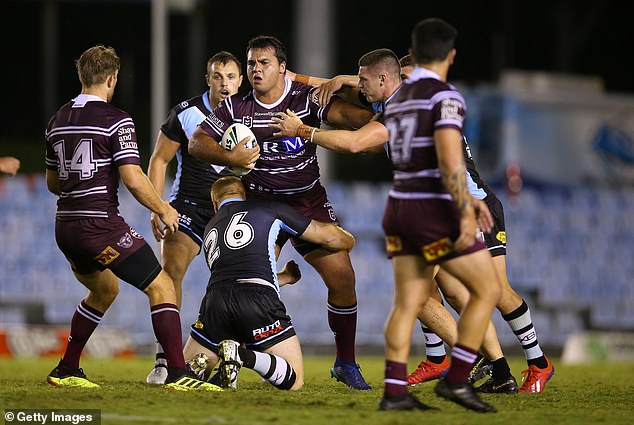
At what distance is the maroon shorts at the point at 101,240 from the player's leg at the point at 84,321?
415 mm

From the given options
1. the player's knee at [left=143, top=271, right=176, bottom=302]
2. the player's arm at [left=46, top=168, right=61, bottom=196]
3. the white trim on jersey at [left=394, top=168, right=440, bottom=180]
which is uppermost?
the white trim on jersey at [left=394, top=168, right=440, bottom=180]

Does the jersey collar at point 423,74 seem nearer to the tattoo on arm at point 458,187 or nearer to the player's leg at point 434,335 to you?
the tattoo on arm at point 458,187

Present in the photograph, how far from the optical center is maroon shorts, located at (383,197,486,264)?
21.6 feet

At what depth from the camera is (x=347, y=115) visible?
8.69 m

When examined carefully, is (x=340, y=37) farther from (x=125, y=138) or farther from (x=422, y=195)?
(x=422, y=195)

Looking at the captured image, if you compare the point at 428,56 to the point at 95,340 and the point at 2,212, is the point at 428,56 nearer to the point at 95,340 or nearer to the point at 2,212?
the point at 95,340

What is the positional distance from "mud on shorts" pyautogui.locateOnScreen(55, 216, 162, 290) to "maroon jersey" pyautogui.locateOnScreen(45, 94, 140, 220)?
0.08 m

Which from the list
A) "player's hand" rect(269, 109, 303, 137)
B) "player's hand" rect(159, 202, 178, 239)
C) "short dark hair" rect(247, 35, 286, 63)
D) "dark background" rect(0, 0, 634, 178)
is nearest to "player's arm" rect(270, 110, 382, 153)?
"player's hand" rect(269, 109, 303, 137)

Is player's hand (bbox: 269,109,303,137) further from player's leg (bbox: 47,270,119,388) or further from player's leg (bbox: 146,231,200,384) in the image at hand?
player's leg (bbox: 47,270,119,388)

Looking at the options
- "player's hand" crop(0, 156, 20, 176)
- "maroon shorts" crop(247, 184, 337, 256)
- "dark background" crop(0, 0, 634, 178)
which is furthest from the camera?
"dark background" crop(0, 0, 634, 178)

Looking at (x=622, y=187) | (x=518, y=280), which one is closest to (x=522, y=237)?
(x=518, y=280)

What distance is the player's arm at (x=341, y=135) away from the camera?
8094 millimetres

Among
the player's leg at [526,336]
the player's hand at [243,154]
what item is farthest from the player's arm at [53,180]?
the player's leg at [526,336]

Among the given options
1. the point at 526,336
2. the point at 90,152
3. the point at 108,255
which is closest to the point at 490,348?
the point at 526,336
